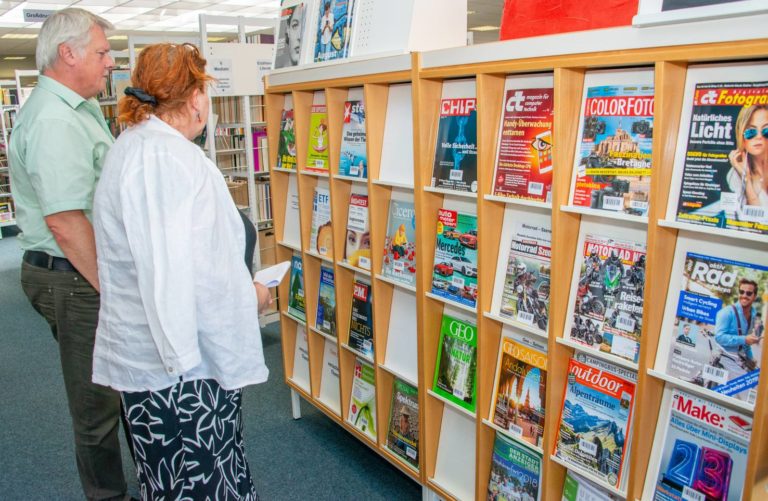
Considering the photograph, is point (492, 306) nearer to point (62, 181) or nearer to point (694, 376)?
point (694, 376)

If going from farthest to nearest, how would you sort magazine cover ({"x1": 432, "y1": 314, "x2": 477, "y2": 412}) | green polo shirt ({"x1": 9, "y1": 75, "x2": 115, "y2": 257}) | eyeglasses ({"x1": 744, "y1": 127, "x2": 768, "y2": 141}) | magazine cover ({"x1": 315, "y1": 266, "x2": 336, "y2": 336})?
magazine cover ({"x1": 315, "y1": 266, "x2": 336, "y2": 336})
magazine cover ({"x1": 432, "y1": 314, "x2": 477, "y2": 412})
green polo shirt ({"x1": 9, "y1": 75, "x2": 115, "y2": 257})
eyeglasses ({"x1": 744, "y1": 127, "x2": 768, "y2": 141})

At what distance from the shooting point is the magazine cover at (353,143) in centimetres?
252

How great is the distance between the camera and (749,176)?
4.49 feet

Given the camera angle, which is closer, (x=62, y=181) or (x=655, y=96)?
(x=655, y=96)

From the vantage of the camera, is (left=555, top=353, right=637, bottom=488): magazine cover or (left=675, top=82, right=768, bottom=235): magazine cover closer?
(left=675, top=82, right=768, bottom=235): magazine cover

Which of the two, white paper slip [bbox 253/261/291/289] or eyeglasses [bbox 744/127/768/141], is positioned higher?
eyeglasses [bbox 744/127/768/141]

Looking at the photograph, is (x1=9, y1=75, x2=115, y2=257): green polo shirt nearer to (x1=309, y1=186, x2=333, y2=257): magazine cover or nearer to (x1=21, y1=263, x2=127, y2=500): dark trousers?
(x1=21, y1=263, x2=127, y2=500): dark trousers

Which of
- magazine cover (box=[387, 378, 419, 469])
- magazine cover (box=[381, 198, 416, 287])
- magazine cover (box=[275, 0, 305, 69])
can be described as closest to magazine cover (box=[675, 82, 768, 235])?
magazine cover (box=[381, 198, 416, 287])

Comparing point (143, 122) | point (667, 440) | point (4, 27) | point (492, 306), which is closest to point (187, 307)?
point (143, 122)

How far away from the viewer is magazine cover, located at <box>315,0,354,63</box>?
2.51 meters

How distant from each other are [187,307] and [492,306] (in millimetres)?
1015

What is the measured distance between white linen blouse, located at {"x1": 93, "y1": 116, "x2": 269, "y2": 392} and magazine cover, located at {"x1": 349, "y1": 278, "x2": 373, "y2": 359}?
0.94 m

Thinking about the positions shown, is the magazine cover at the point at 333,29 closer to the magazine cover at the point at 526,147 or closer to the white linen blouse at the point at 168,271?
the magazine cover at the point at 526,147

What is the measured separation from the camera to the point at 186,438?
1734 mm
